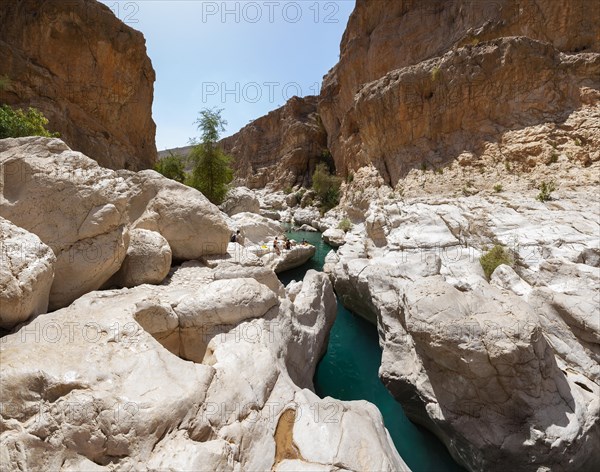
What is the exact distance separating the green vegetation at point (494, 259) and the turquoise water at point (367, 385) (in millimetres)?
3811

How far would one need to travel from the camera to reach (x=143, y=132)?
27.0 meters

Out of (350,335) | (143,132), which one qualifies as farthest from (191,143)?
(350,335)

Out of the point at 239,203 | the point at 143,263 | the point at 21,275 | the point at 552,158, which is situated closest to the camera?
the point at 21,275

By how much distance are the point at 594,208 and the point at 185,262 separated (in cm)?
1323

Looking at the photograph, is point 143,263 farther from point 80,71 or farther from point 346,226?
point 80,71

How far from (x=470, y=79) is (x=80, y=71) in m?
27.9

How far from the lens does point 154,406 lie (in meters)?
2.96

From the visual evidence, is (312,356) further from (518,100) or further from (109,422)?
(518,100)

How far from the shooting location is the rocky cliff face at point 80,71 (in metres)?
18.3

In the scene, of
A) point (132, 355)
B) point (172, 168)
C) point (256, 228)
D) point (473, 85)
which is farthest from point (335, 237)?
point (132, 355)

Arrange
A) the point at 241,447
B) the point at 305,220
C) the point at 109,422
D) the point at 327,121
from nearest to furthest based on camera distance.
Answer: the point at 109,422 < the point at 241,447 < the point at 305,220 < the point at 327,121

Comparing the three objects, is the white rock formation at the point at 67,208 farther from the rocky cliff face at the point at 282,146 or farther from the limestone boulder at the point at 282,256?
the rocky cliff face at the point at 282,146

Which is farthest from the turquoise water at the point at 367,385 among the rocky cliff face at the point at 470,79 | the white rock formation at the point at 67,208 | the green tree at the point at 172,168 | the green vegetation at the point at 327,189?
the green vegetation at the point at 327,189

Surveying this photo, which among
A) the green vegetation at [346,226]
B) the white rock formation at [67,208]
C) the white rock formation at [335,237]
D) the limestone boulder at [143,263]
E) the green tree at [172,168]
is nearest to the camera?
the white rock formation at [67,208]
